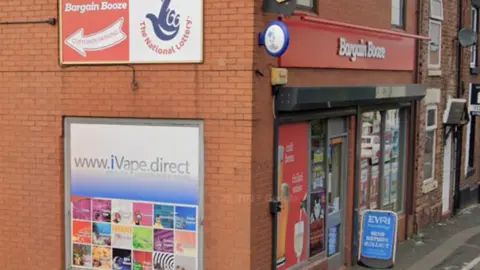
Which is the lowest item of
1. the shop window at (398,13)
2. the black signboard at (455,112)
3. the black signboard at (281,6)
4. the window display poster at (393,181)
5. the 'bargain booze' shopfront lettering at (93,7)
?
the window display poster at (393,181)

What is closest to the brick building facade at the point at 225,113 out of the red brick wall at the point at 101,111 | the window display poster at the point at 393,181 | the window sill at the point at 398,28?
the red brick wall at the point at 101,111

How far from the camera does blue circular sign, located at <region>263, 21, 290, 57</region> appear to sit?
6883 mm

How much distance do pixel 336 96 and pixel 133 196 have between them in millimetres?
2884

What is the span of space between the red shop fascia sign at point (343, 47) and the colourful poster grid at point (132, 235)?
7.27ft

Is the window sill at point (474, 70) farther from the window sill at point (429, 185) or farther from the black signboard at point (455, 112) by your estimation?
the window sill at point (429, 185)

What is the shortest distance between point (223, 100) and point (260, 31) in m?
0.85

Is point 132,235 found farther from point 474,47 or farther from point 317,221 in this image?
point 474,47

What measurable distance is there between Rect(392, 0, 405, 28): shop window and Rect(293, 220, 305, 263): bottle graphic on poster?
4598mm

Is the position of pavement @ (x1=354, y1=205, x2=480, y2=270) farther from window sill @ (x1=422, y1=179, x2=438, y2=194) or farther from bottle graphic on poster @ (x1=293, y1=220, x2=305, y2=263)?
bottle graphic on poster @ (x1=293, y1=220, x2=305, y2=263)

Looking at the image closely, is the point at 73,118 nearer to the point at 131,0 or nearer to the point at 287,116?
the point at 131,0

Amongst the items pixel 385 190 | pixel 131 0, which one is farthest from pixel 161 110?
pixel 385 190

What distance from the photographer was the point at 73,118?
8055mm

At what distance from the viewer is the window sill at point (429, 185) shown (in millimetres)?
13211

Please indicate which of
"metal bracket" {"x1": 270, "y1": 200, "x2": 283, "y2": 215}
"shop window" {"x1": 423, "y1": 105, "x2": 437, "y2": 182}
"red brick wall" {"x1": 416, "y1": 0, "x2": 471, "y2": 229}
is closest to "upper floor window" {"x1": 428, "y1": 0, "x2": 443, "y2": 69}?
"red brick wall" {"x1": 416, "y1": 0, "x2": 471, "y2": 229}
